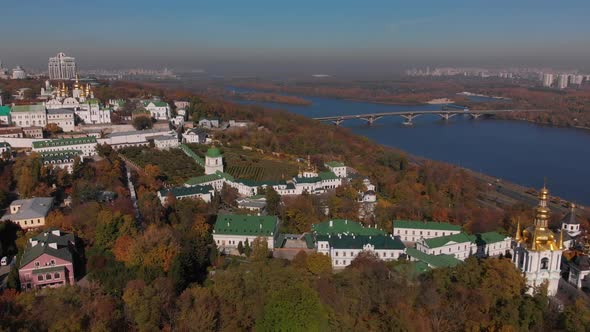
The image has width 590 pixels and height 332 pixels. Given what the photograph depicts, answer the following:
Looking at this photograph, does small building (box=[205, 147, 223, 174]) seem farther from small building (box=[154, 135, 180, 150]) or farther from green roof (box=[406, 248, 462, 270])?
green roof (box=[406, 248, 462, 270])

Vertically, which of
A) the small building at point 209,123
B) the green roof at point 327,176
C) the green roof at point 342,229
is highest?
the small building at point 209,123

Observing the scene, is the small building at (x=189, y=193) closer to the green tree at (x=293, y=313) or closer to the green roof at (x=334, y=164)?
the green roof at (x=334, y=164)

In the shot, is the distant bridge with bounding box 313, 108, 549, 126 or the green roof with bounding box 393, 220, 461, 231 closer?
the green roof with bounding box 393, 220, 461, 231

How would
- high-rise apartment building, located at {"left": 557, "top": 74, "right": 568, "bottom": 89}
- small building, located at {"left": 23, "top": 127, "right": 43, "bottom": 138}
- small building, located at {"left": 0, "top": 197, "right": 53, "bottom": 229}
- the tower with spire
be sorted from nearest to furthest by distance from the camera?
the tower with spire, small building, located at {"left": 0, "top": 197, "right": 53, "bottom": 229}, small building, located at {"left": 23, "top": 127, "right": 43, "bottom": 138}, high-rise apartment building, located at {"left": 557, "top": 74, "right": 568, "bottom": 89}

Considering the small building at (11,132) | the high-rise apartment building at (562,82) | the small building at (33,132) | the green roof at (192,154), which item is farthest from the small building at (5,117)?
the high-rise apartment building at (562,82)

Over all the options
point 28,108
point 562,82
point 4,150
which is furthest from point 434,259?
point 562,82

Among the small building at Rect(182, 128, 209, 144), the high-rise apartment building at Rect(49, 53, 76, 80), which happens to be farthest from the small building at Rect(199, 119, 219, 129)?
the high-rise apartment building at Rect(49, 53, 76, 80)
